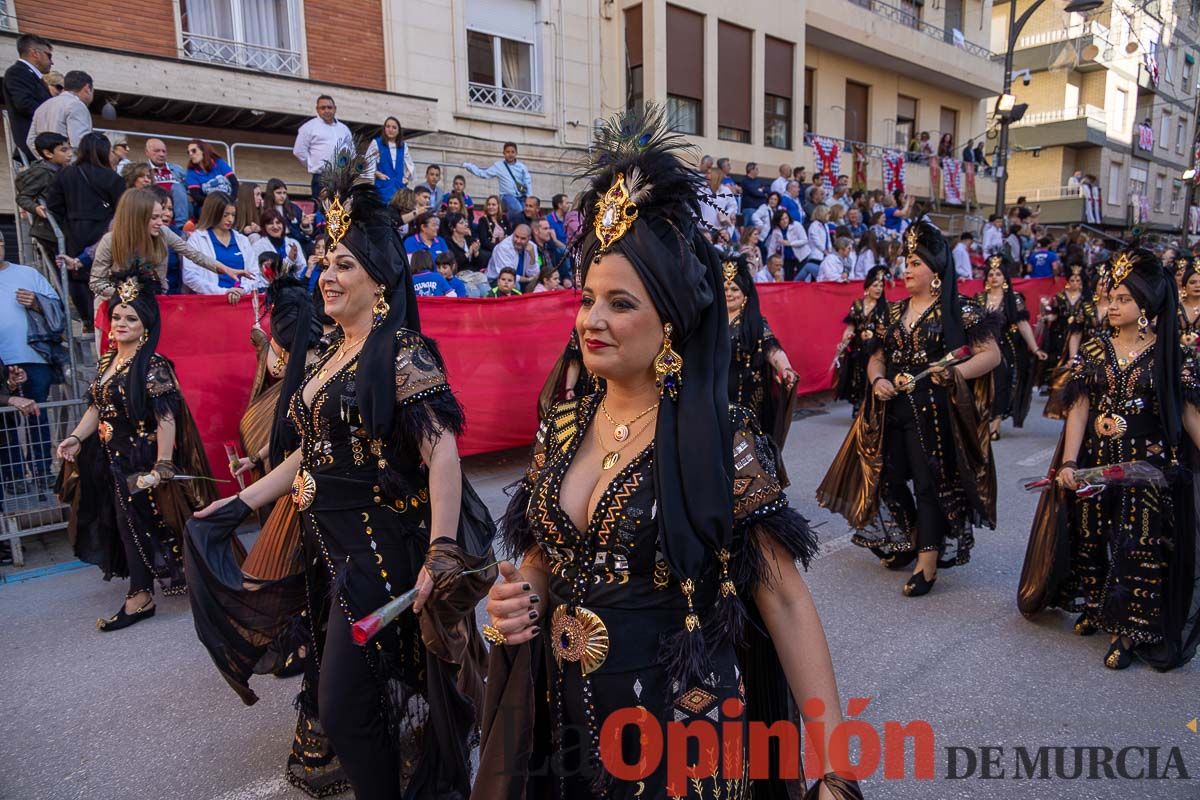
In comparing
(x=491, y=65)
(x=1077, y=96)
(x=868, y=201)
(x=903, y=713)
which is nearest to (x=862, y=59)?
(x=868, y=201)

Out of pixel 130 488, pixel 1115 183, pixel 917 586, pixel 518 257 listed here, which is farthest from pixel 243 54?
pixel 1115 183

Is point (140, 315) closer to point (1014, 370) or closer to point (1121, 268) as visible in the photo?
point (1121, 268)

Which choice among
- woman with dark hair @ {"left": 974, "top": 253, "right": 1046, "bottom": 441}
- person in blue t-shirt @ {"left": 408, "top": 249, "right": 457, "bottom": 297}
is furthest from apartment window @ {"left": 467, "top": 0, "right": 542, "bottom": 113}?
woman with dark hair @ {"left": 974, "top": 253, "right": 1046, "bottom": 441}

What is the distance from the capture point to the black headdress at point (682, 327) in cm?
177

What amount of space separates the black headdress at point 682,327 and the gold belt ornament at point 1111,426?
3298 mm

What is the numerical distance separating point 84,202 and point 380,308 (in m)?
5.78

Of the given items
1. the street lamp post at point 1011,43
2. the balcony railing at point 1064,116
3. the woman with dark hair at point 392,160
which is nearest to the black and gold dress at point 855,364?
the woman with dark hair at point 392,160

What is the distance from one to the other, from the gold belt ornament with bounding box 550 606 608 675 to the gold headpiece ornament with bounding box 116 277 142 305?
13.2ft

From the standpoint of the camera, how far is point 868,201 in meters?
17.9

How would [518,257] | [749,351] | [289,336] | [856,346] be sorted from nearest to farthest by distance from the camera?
1. [289,336]
2. [749,351]
3. [856,346]
4. [518,257]

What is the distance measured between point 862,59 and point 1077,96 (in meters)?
19.1

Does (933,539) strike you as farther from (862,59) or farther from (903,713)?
(862,59)

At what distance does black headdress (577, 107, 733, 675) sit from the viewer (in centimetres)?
177

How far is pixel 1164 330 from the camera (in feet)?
13.3
